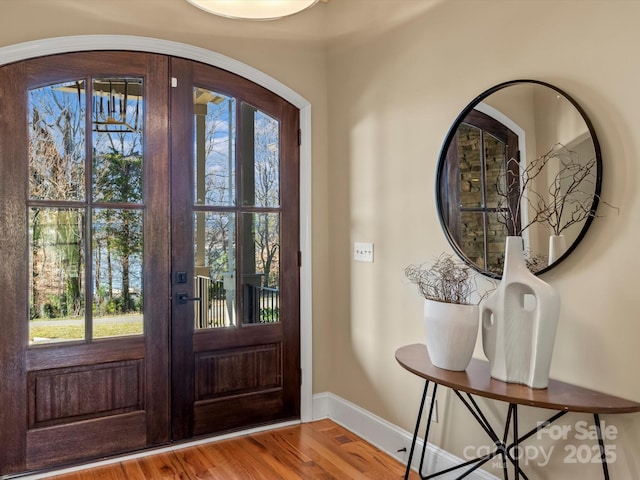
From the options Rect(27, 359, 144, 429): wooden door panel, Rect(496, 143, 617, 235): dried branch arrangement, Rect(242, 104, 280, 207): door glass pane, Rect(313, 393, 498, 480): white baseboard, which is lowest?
Rect(313, 393, 498, 480): white baseboard

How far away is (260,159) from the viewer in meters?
3.16

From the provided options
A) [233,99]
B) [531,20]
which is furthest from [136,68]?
[531,20]

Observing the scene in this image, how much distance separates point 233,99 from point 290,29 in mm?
638

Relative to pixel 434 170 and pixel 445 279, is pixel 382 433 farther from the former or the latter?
pixel 434 170

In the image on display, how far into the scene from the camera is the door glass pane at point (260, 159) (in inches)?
123

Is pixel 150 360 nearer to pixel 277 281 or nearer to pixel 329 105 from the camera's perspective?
pixel 277 281

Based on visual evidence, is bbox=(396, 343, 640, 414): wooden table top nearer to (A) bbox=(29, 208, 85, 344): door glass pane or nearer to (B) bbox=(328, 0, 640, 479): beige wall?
(B) bbox=(328, 0, 640, 479): beige wall

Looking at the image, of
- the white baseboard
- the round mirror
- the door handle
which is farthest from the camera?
the door handle

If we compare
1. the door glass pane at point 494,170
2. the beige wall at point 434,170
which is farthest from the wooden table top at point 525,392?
the door glass pane at point 494,170

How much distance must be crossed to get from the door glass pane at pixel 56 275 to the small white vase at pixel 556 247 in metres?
2.36

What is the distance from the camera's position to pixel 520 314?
1795 millimetres

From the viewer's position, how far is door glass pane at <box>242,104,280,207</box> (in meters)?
3.12

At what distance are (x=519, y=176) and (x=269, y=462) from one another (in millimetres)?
2004

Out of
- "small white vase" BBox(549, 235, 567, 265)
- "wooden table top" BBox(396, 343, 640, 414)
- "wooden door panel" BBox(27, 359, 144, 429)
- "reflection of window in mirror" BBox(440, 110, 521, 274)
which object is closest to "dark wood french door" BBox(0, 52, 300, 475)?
"wooden door panel" BBox(27, 359, 144, 429)
